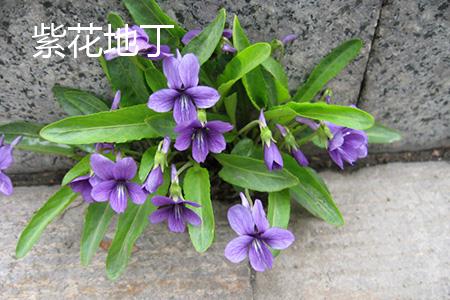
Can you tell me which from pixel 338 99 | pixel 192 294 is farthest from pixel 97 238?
pixel 338 99

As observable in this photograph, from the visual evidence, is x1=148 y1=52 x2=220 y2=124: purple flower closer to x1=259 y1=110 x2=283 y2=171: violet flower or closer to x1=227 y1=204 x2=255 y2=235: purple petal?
x1=259 y1=110 x2=283 y2=171: violet flower

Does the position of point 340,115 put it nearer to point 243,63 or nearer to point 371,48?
point 243,63

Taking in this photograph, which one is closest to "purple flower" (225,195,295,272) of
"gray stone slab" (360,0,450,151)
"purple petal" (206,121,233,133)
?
"purple petal" (206,121,233,133)

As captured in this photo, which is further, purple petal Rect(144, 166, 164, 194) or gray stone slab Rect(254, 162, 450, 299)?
gray stone slab Rect(254, 162, 450, 299)

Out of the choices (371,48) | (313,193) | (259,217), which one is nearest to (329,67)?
(371,48)

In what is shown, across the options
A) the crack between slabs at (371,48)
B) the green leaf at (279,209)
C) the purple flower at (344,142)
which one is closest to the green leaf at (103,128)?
the green leaf at (279,209)

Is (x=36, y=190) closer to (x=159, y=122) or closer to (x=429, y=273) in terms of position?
(x=159, y=122)

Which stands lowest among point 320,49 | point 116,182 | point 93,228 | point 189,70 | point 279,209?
point 93,228
